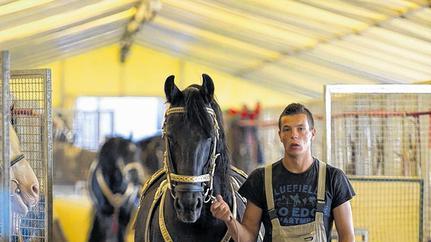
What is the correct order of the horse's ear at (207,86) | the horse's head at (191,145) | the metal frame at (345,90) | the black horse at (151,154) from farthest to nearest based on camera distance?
A: the black horse at (151,154)
the metal frame at (345,90)
the horse's ear at (207,86)
the horse's head at (191,145)

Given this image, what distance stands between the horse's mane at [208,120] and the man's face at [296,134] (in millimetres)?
312

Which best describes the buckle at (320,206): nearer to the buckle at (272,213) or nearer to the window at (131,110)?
the buckle at (272,213)

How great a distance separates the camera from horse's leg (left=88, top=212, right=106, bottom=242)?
28.7 ft

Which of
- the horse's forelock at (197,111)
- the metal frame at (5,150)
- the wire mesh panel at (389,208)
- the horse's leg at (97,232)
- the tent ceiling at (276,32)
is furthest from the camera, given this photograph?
the horse's leg at (97,232)

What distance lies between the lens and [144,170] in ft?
32.6

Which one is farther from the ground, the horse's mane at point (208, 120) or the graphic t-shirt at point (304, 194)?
the horse's mane at point (208, 120)

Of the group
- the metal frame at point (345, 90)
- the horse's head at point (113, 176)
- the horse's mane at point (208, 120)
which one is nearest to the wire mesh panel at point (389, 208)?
the metal frame at point (345, 90)

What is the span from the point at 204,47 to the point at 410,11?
21.9ft

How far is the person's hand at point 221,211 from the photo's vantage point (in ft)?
10.6

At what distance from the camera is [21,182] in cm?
419

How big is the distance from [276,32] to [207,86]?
5.52 metres

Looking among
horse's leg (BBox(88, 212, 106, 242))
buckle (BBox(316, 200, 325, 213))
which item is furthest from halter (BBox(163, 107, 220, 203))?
horse's leg (BBox(88, 212, 106, 242))

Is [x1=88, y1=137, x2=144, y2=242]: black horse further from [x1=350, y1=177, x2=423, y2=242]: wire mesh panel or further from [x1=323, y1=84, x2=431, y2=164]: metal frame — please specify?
[x1=323, y1=84, x2=431, y2=164]: metal frame

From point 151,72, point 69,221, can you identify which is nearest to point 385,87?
point 69,221
